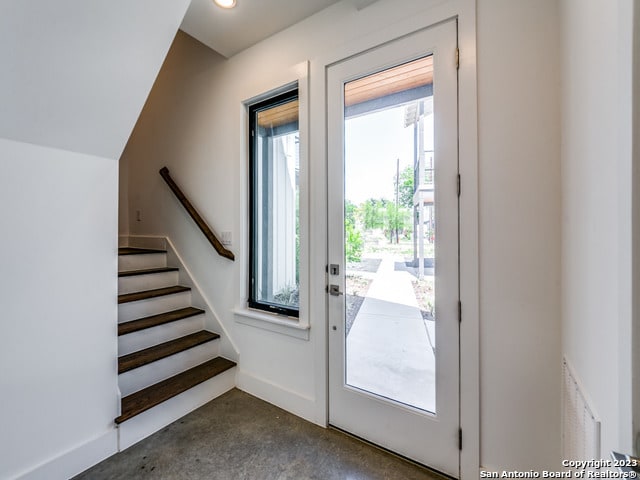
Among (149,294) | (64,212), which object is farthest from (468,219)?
(149,294)

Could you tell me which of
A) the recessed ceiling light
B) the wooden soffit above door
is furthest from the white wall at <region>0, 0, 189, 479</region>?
the wooden soffit above door

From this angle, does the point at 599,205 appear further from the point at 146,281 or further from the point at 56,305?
the point at 146,281

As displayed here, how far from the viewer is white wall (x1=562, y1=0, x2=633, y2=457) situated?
1.89ft

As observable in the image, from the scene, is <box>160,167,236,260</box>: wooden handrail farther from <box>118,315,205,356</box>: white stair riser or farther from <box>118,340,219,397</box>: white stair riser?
<box>118,340,219,397</box>: white stair riser

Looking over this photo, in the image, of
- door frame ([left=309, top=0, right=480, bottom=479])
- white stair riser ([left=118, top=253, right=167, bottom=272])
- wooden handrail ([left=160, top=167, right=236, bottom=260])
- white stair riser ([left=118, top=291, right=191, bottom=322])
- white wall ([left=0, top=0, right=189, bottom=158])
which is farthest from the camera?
white stair riser ([left=118, top=253, right=167, bottom=272])

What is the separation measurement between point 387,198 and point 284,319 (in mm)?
1165

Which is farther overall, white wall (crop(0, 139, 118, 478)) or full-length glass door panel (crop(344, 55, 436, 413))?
full-length glass door panel (crop(344, 55, 436, 413))

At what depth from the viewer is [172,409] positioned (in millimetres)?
1816

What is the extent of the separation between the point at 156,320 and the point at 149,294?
0.27 metres

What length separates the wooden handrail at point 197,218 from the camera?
2.27m

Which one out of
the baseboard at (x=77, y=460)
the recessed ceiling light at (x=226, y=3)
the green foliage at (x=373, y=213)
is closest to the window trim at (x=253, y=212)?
the recessed ceiling light at (x=226, y=3)

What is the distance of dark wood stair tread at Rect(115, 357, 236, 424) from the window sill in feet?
1.32

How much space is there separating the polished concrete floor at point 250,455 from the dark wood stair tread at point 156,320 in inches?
28.0

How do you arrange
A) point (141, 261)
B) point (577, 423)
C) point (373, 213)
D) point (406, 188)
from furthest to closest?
point (141, 261)
point (373, 213)
point (406, 188)
point (577, 423)
